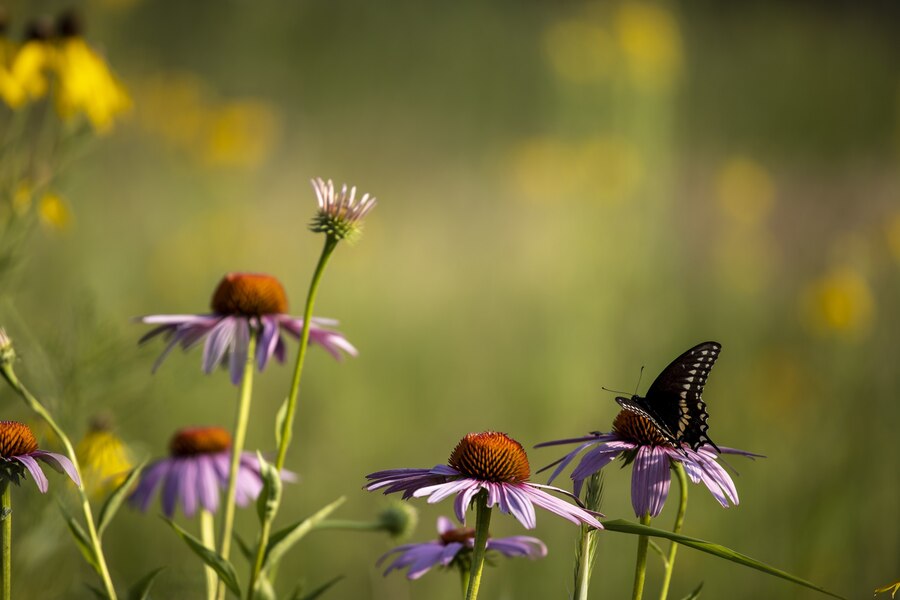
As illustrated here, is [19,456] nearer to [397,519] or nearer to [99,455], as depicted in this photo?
[397,519]

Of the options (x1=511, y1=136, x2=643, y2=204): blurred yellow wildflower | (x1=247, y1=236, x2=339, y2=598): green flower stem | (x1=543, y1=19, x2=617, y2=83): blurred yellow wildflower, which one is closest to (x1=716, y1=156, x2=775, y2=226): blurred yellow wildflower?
(x1=511, y1=136, x2=643, y2=204): blurred yellow wildflower

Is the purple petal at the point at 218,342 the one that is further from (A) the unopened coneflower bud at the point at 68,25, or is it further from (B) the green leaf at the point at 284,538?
(A) the unopened coneflower bud at the point at 68,25

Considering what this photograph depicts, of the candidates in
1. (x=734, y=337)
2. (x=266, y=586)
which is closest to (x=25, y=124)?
(x=266, y=586)

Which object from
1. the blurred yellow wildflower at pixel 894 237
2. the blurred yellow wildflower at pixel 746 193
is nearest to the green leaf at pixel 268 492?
the blurred yellow wildflower at pixel 894 237

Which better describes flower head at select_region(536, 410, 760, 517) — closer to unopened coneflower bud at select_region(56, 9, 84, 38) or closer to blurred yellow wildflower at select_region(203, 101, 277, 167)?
unopened coneflower bud at select_region(56, 9, 84, 38)

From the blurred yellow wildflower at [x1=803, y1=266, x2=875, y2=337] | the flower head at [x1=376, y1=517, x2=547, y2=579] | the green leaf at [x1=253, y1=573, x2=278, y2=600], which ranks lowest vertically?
the green leaf at [x1=253, y1=573, x2=278, y2=600]

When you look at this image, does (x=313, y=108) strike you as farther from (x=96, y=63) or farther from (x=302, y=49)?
(x=96, y=63)
